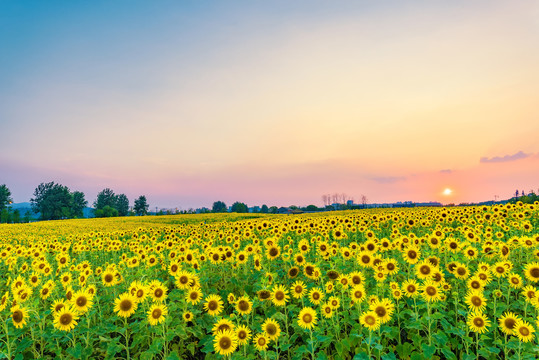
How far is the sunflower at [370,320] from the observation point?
4277 millimetres

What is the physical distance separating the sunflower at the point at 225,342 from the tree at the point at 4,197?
172 metres

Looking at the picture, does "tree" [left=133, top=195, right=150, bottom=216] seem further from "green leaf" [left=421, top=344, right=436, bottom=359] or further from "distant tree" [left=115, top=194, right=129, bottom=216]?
"green leaf" [left=421, top=344, right=436, bottom=359]

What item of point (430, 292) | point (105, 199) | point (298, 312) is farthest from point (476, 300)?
point (105, 199)

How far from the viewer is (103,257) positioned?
12203 millimetres

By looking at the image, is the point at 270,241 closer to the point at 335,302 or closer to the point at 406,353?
the point at 335,302

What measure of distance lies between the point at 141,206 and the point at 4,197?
55711 mm

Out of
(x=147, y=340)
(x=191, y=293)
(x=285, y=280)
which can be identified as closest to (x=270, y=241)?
(x=285, y=280)

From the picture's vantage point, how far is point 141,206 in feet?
532

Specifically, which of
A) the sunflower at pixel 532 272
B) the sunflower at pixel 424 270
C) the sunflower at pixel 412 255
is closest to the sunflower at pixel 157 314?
the sunflower at pixel 424 270

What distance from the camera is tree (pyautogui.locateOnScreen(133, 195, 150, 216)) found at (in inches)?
6358

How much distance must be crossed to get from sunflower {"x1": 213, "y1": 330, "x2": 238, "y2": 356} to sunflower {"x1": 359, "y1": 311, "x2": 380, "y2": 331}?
5.75 ft

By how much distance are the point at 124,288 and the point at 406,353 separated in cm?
585

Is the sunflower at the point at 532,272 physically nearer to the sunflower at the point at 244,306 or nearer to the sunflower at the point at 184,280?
the sunflower at the point at 244,306

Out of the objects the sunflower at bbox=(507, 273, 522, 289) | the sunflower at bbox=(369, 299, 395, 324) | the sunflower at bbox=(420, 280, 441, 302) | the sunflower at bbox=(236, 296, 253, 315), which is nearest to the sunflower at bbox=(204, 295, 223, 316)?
the sunflower at bbox=(236, 296, 253, 315)
